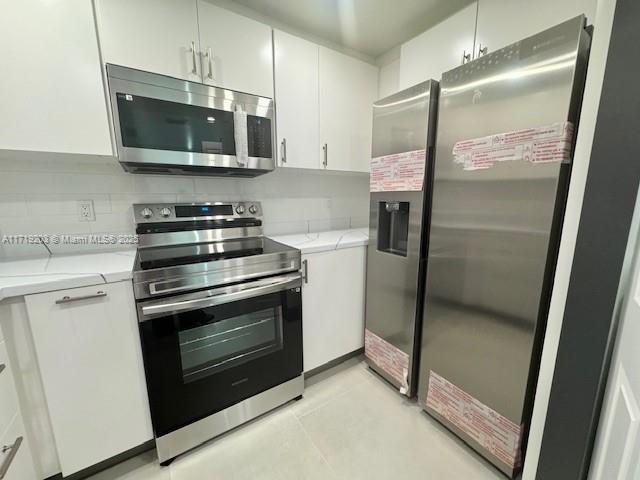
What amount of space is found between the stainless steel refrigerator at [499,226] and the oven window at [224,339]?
0.87 meters

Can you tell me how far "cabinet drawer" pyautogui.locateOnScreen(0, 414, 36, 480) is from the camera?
2.93ft

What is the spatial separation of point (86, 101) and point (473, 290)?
1.91m

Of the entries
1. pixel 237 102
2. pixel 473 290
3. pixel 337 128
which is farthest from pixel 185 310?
pixel 337 128

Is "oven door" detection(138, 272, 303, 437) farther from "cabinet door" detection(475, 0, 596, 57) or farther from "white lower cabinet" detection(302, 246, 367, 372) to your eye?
"cabinet door" detection(475, 0, 596, 57)

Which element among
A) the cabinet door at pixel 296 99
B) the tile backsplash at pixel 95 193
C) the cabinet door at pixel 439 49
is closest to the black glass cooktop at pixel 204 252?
the tile backsplash at pixel 95 193

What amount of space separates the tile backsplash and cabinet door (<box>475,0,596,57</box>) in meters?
1.34

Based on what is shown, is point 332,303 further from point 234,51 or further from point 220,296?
point 234,51

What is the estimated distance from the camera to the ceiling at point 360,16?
5.22 feet

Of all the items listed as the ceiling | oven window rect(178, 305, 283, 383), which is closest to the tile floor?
oven window rect(178, 305, 283, 383)

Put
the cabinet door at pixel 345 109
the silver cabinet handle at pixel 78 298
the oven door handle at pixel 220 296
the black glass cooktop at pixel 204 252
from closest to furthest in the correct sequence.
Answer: the silver cabinet handle at pixel 78 298 → the oven door handle at pixel 220 296 → the black glass cooktop at pixel 204 252 → the cabinet door at pixel 345 109

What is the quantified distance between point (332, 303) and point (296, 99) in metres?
1.34

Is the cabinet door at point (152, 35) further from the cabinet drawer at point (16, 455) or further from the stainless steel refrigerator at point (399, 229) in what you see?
the cabinet drawer at point (16, 455)

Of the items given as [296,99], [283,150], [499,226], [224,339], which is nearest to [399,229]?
[499,226]

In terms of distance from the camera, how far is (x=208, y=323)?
4.13 feet
